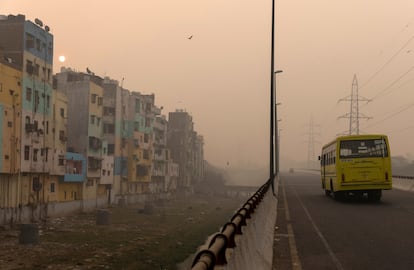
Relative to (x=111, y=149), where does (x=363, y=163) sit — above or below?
below

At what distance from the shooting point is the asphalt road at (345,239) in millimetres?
9805

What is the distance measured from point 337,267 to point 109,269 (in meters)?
38.9

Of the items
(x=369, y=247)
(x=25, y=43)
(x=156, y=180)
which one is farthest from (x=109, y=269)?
(x=156, y=180)

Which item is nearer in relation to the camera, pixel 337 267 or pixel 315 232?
pixel 337 267

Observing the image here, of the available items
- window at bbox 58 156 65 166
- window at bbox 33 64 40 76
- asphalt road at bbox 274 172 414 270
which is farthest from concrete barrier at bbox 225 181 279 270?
window at bbox 58 156 65 166

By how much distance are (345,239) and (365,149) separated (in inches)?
470

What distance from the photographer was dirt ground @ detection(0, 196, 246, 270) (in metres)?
46.5

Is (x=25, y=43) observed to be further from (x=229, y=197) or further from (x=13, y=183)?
(x=229, y=197)

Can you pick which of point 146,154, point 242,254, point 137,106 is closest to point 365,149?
point 242,254

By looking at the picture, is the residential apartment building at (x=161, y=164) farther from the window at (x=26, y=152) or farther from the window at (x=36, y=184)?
the window at (x=26, y=152)

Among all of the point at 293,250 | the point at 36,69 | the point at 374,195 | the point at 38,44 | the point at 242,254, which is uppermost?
the point at 38,44

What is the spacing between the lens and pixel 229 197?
463 feet

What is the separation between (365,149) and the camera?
78.9 ft

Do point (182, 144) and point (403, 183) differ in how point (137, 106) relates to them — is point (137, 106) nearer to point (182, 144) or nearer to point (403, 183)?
point (182, 144)
